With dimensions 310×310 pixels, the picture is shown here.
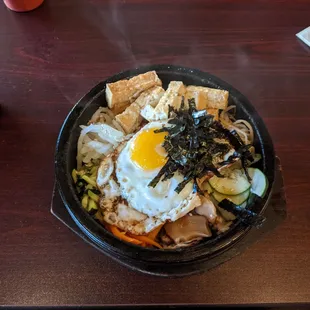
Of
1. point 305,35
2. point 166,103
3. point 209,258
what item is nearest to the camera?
point 209,258

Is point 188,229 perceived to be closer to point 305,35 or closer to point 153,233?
point 153,233

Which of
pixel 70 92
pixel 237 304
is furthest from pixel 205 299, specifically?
pixel 70 92

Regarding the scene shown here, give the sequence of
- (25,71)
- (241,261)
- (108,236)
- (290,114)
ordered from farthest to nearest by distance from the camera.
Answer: (25,71) → (290,114) → (241,261) → (108,236)

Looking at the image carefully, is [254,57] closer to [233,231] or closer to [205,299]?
[233,231]

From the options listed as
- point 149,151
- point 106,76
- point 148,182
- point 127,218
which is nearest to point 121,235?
point 127,218

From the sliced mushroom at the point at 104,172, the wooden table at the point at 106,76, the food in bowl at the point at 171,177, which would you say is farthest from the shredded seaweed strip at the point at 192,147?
the wooden table at the point at 106,76

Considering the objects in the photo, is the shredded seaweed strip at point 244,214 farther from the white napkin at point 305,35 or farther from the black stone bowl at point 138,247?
the white napkin at point 305,35
